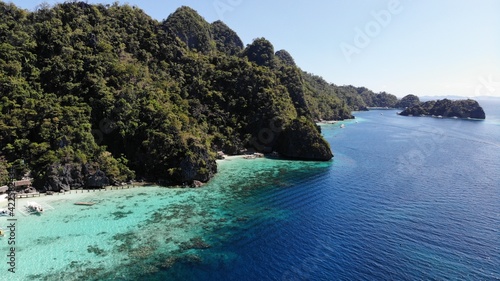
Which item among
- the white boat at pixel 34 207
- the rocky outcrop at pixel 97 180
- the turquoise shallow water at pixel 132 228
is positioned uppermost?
the rocky outcrop at pixel 97 180

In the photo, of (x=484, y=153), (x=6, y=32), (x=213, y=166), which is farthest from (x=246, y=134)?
(x=484, y=153)

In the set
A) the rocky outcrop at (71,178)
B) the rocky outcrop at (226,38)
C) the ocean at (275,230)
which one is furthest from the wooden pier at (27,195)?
the rocky outcrop at (226,38)

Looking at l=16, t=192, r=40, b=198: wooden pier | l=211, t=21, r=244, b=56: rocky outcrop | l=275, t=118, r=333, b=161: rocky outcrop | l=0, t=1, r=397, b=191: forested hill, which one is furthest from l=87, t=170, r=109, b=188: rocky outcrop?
l=211, t=21, r=244, b=56: rocky outcrop

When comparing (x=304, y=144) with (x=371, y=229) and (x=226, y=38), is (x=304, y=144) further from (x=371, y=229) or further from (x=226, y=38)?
(x=226, y=38)

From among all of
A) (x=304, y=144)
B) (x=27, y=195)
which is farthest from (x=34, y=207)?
(x=304, y=144)

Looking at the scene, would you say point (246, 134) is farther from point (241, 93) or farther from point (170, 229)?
point (170, 229)

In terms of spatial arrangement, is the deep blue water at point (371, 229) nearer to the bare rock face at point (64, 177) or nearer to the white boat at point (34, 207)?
the white boat at point (34, 207)
